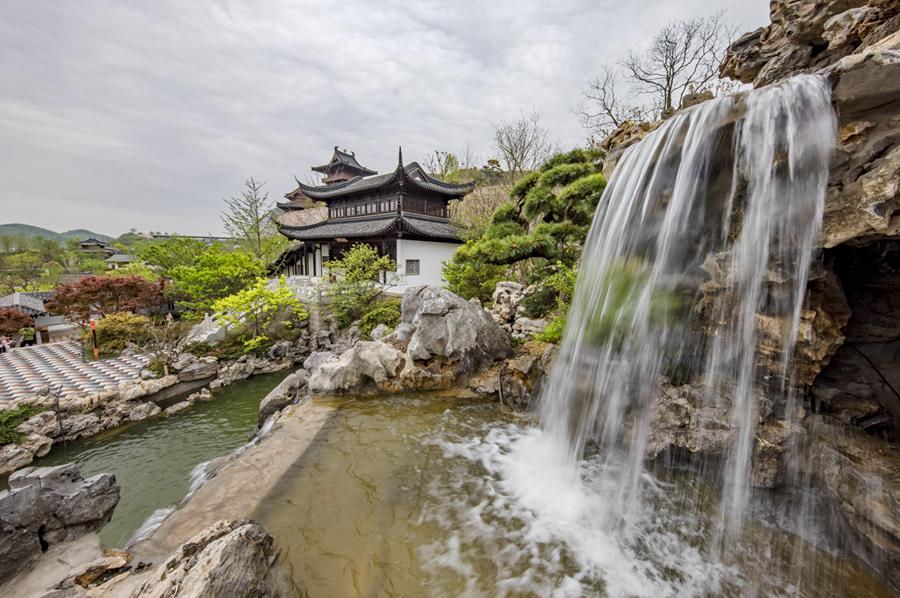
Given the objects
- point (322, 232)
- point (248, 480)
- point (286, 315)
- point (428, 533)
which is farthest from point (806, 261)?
point (322, 232)

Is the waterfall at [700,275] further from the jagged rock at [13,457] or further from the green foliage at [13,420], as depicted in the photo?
the green foliage at [13,420]

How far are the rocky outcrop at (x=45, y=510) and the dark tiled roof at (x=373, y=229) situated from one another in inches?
576

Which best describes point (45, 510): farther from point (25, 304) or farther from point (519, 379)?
point (25, 304)

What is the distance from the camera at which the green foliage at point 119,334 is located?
45.1 feet

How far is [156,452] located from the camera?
7.72 m

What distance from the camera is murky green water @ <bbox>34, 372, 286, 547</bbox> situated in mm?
5875

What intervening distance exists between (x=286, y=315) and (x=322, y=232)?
8042 millimetres

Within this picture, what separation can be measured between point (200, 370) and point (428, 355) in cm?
949

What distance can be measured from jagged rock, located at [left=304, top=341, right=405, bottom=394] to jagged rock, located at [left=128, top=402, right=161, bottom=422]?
245 inches

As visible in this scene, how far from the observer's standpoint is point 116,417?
9.07 m

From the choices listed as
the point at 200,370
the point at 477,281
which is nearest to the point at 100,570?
the point at 200,370

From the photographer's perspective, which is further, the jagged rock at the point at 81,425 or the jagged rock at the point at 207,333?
the jagged rock at the point at 207,333

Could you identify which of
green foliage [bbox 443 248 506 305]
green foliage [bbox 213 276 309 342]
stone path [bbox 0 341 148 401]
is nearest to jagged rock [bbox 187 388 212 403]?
stone path [bbox 0 341 148 401]

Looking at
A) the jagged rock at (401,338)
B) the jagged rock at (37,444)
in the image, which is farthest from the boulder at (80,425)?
the jagged rock at (401,338)
